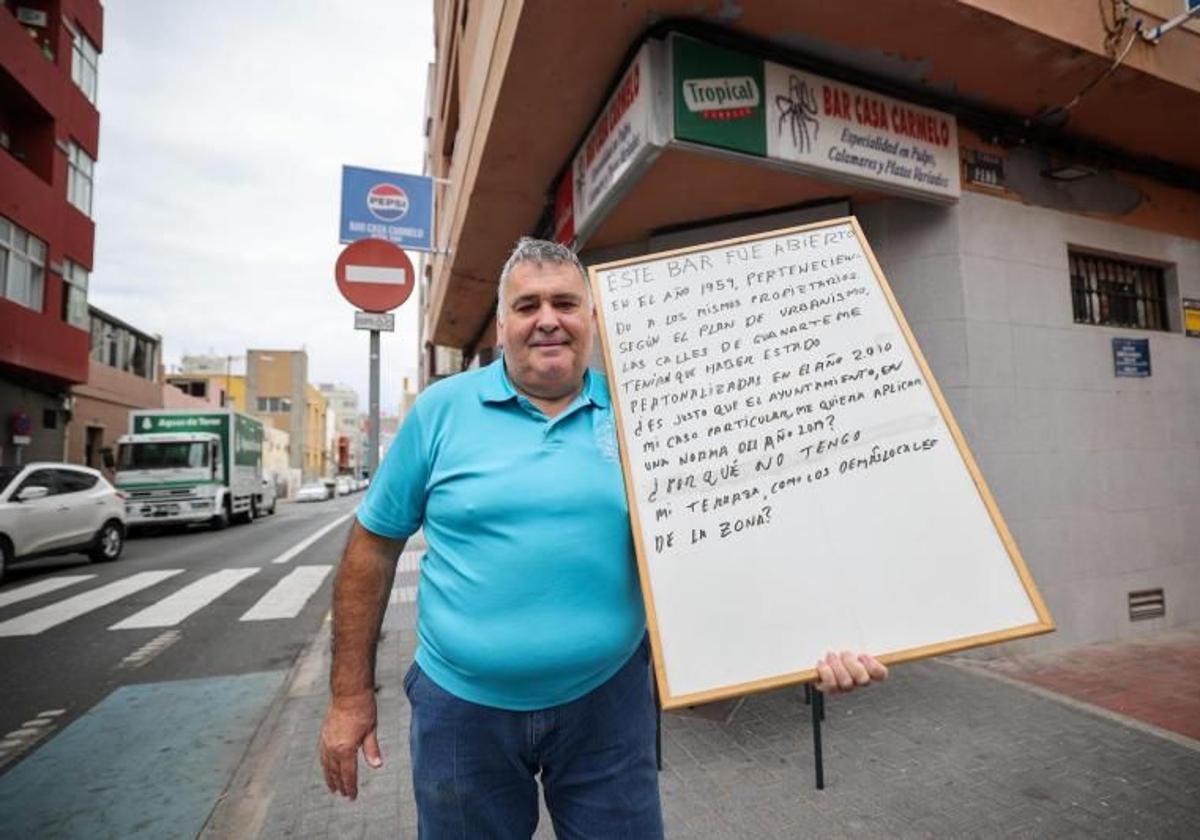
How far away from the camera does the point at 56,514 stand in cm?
950

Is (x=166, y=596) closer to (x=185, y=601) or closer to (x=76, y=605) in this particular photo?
(x=185, y=601)

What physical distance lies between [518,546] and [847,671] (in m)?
0.81

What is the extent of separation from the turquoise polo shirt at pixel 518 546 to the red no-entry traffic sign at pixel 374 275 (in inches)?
126

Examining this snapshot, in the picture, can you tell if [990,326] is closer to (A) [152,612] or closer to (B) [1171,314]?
(B) [1171,314]

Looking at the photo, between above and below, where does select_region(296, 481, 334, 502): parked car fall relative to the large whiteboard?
below

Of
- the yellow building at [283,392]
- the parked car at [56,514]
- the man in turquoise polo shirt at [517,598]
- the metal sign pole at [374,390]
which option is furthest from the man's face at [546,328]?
the yellow building at [283,392]

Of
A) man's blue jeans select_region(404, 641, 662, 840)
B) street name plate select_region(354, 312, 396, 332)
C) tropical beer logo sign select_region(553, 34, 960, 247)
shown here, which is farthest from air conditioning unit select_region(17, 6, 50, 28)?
man's blue jeans select_region(404, 641, 662, 840)

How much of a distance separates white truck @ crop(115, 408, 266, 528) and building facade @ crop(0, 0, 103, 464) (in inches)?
128

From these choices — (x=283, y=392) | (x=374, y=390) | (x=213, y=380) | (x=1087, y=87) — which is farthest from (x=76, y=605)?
(x=283, y=392)

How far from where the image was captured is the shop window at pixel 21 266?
50.1ft

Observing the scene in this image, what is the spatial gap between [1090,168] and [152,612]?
10.7 metres

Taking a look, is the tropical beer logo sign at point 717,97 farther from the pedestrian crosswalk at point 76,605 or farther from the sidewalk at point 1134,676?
the pedestrian crosswalk at point 76,605

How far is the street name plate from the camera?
177 inches

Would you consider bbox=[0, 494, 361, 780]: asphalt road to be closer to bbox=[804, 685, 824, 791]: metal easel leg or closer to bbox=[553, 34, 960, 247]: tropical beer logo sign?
bbox=[804, 685, 824, 791]: metal easel leg
